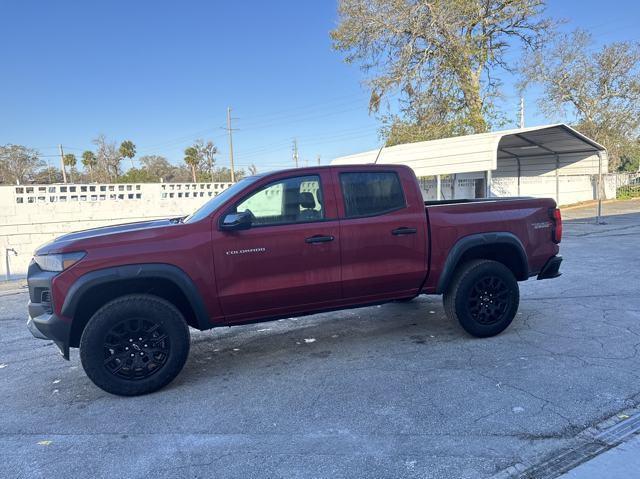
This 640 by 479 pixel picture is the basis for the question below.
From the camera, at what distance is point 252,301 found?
13.9ft

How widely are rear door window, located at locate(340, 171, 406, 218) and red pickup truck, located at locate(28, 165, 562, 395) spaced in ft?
0.04

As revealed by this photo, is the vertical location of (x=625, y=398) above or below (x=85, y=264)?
below

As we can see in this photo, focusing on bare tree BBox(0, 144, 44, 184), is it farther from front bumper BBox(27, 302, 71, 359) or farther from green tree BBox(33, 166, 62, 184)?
front bumper BBox(27, 302, 71, 359)

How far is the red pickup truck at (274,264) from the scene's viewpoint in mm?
3857

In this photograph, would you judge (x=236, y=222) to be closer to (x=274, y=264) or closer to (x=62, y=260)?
(x=274, y=264)

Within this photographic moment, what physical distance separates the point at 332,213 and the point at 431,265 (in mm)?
1203

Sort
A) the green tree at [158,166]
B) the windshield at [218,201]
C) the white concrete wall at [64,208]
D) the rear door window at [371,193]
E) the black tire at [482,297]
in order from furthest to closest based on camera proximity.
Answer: the green tree at [158,166] → the white concrete wall at [64,208] → the black tire at [482,297] → the rear door window at [371,193] → the windshield at [218,201]

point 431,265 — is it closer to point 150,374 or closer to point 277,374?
point 277,374

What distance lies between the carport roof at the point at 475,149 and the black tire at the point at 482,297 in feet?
28.8

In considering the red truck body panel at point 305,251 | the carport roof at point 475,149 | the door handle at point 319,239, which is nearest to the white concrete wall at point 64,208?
the carport roof at point 475,149

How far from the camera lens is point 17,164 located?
5447 centimetres

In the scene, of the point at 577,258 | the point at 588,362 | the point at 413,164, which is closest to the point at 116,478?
the point at 588,362

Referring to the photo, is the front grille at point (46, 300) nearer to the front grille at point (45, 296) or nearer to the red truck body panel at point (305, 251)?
the front grille at point (45, 296)

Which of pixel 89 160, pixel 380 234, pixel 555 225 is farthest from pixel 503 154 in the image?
pixel 89 160
